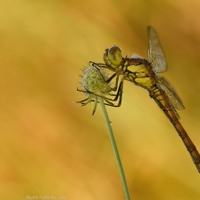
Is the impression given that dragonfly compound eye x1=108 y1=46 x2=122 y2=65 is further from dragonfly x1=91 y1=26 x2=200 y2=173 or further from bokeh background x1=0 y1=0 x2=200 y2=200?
bokeh background x1=0 y1=0 x2=200 y2=200

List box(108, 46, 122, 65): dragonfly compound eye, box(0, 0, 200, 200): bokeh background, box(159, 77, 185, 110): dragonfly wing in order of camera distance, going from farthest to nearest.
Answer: box(0, 0, 200, 200): bokeh background < box(159, 77, 185, 110): dragonfly wing < box(108, 46, 122, 65): dragonfly compound eye

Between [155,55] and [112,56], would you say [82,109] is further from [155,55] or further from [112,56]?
[112,56]

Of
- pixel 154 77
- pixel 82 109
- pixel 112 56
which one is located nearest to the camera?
pixel 112 56

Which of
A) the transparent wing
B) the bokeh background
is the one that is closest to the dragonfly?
the transparent wing

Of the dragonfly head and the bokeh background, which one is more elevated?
the bokeh background

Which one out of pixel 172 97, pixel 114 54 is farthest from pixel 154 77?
pixel 114 54

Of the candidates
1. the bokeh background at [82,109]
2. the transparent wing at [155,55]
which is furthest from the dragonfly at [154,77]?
the bokeh background at [82,109]
